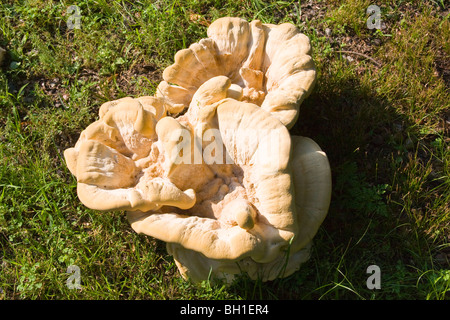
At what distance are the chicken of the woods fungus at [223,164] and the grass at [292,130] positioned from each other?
62 centimetres

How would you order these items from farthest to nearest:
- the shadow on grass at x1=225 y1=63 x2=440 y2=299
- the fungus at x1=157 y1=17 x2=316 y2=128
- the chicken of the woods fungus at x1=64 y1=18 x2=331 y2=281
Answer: the shadow on grass at x1=225 y1=63 x2=440 y2=299, the fungus at x1=157 y1=17 x2=316 y2=128, the chicken of the woods fungus at x1=64 y1=18 x2=331 y2=281

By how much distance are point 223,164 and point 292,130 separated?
4.34 ft

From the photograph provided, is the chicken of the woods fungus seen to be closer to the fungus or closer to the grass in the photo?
the fungus

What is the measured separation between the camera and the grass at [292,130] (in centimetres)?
405

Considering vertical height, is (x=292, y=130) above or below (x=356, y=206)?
above

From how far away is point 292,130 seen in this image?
458 cm

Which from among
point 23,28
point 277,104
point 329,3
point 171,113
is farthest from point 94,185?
point 329,3

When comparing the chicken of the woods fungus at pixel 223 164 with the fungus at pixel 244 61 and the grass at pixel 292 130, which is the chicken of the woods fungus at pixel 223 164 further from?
the grass at pixel 292 130

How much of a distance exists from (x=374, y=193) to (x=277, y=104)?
1.46 meters

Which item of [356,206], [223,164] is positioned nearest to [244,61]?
[223,164]

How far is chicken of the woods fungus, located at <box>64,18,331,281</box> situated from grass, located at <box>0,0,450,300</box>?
0.62 metres

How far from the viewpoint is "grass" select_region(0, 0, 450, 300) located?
160 inches

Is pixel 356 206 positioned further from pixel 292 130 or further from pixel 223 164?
pixel 223 164

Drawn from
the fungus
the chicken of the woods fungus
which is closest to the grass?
the chicken of the woods fungus
